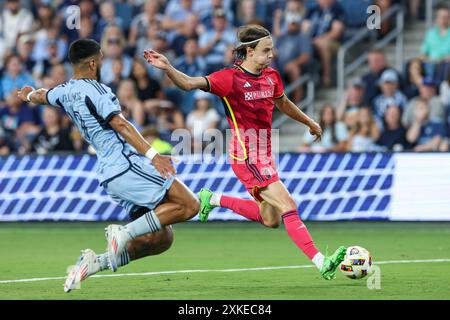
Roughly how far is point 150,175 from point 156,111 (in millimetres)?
10020

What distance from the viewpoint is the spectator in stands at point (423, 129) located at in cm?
1805

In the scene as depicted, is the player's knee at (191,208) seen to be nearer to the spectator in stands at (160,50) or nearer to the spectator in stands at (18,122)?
the spectator in stands at (18,122)

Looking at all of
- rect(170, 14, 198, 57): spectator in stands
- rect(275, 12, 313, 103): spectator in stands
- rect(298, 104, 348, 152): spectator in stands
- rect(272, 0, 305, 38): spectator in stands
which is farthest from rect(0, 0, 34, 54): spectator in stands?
rect(298, 104, 348, 152): spectator in stands

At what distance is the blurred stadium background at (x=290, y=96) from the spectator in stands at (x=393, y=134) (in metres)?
0.02

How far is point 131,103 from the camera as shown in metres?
19.5

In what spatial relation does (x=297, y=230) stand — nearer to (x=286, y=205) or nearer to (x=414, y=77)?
(x=286, y=205)

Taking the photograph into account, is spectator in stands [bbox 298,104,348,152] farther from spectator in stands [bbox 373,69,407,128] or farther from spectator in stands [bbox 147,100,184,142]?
spectator in stands [bbox 147,100,184,142]

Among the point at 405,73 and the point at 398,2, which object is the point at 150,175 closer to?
the point at 405,73

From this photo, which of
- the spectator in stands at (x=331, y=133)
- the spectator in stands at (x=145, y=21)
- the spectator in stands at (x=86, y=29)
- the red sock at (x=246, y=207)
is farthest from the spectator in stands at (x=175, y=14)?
the red sock at (x=246, y=207)

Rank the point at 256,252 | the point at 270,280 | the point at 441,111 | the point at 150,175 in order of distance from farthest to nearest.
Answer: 1. the point at 441,111
2. the point at 256,252
3. the point at 270,280
4. the point at 150,175

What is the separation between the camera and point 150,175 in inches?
372

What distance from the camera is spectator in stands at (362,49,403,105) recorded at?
1914 centimetres
